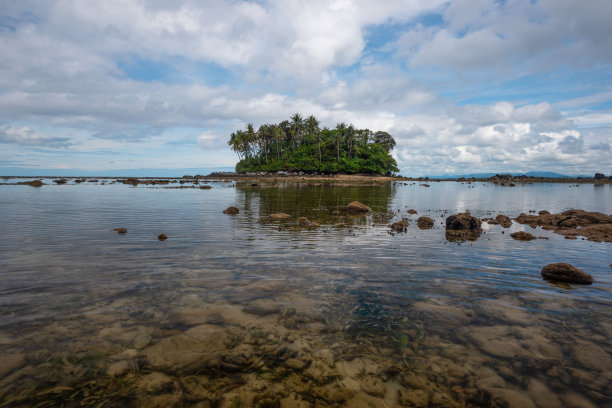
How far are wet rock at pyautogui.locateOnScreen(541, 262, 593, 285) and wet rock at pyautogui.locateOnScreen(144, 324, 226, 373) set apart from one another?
10.8 m

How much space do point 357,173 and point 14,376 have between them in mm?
127612

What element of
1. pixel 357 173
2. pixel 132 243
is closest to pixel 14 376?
pixel 132 243

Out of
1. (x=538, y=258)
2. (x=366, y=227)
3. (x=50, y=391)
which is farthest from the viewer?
(x=366, y=227)

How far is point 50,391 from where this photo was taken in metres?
4.44

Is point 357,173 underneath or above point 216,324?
above

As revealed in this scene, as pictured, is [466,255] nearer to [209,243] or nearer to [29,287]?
[209,243]

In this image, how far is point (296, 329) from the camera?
21.0 feet

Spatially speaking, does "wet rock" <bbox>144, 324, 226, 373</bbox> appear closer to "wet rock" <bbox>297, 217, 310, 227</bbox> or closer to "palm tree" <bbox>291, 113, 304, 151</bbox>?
"wet rock" <bbox>297, 217, 310, 227</bbox>

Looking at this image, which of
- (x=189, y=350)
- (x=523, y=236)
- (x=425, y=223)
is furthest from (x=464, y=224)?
(x=189, y=350)

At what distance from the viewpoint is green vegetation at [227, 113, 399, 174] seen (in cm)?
12850

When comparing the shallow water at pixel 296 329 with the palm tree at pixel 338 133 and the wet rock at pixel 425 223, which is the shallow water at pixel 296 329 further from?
the palm tree at pixel 338 133

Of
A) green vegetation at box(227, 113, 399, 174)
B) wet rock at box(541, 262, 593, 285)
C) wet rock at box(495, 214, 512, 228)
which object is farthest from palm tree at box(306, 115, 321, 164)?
wet rock at box(541, 262, 593, 285)

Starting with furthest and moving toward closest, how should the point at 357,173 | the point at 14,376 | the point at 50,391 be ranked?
the point at 357,173 → the point at 14,376 → the point at 50,391

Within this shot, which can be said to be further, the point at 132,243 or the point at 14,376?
the point at 132,243
